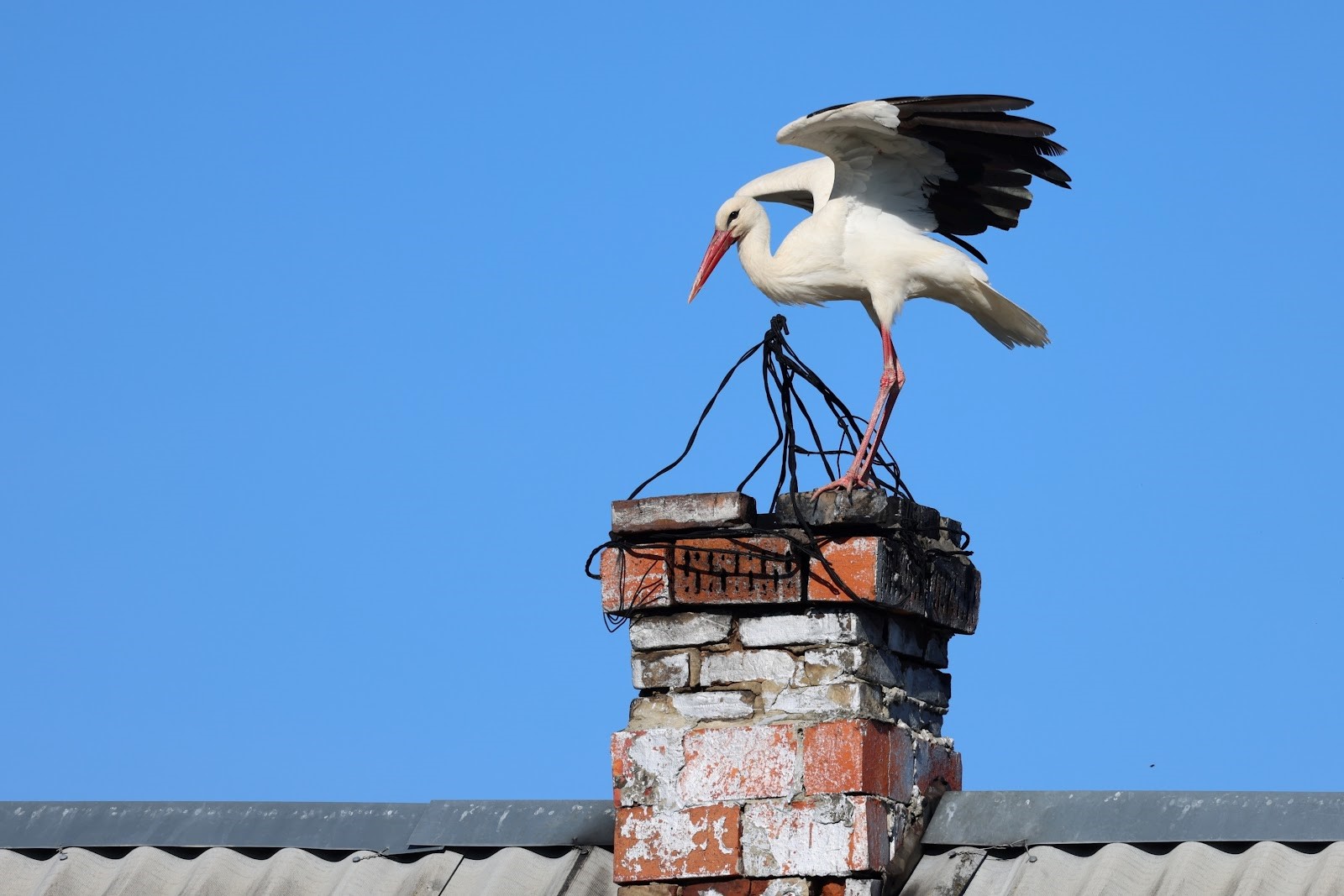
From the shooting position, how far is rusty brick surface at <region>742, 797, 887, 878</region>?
384cm

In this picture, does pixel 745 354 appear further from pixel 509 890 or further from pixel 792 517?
pixel 509 890

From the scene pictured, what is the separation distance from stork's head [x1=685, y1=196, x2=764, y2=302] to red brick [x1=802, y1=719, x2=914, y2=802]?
6.85ft

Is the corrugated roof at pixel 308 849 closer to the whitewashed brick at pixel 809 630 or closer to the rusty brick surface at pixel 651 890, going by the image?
the rusty brick surface at pixel 651 890

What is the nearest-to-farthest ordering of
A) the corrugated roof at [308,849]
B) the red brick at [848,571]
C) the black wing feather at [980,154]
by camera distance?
1. the red brick at [848,571]
2. the corrugated roof at [308,849]
3. the black wing feather at [980,154]

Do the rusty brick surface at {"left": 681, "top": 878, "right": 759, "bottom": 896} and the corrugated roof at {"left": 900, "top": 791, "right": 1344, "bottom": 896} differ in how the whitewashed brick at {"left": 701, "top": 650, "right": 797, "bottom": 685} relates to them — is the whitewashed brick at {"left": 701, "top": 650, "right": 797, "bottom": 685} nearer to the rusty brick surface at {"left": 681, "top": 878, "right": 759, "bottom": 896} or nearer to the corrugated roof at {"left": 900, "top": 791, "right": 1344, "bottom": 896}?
the rusty brick surface at {"left": 681, "top": 878, "right": 759, "bottom": 896}

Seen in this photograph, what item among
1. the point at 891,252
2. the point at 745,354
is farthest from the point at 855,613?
the point at 891,252

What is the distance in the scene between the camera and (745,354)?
4.47 m

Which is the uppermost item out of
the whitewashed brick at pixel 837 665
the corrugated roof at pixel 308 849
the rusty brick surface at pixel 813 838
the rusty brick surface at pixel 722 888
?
the whitewashed brick at pixel 837 665

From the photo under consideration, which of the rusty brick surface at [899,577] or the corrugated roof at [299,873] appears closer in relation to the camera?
the rusty brick surface at [899,577]

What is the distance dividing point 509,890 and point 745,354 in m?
1.35

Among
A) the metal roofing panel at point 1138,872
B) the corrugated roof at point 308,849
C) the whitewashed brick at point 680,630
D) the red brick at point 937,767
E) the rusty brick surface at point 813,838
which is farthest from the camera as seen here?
the corrugated roof at point 308,849

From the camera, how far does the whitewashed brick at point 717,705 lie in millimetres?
4008

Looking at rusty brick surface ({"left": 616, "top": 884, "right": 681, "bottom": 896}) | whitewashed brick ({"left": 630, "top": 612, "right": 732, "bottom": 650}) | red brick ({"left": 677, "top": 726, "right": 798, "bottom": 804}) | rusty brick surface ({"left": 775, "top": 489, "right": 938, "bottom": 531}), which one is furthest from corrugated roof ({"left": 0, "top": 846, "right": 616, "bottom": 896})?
rusty brick surface ({"left": 775, "top": 489, "right": 938, "bottom": 531})

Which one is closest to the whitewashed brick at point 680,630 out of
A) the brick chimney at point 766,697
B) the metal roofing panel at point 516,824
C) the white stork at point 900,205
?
the brick chimney at point 766,697
